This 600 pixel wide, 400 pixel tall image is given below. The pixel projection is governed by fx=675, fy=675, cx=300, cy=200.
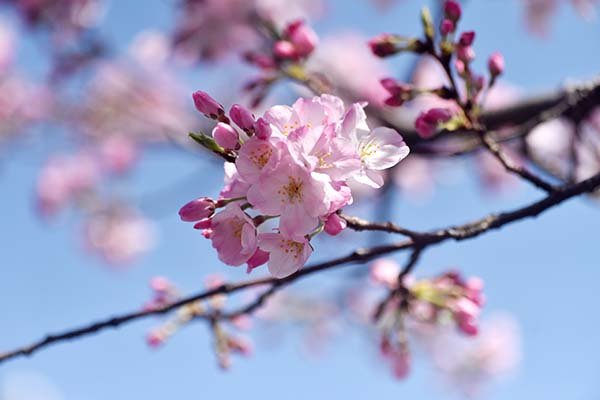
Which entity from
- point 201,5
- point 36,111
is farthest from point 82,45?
point 36,111

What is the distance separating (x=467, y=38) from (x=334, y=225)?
66 cm

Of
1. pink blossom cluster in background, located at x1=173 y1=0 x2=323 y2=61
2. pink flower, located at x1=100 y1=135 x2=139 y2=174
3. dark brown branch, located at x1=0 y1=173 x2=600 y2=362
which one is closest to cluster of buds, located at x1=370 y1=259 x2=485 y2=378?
dark brown branch, located at x1=0 y1=173 x2=600 y2=362

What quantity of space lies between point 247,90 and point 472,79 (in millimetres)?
796

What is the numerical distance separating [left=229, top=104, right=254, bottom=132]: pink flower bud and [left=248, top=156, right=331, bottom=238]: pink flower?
0.12m

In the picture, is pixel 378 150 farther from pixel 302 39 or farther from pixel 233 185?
pixel 302 39

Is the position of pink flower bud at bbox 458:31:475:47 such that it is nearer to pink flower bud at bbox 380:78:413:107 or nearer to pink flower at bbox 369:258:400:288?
pink flower bud at bbox 380:78:413:107

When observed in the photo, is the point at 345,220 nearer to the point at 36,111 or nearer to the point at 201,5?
the point at 201,5

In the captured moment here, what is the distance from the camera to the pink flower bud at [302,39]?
1.99m

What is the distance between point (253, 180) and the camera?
1017 millimetres

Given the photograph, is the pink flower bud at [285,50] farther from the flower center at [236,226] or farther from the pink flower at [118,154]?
the pink flower at [118,154]

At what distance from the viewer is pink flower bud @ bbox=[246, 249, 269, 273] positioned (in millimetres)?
1106

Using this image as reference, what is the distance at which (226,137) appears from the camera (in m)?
1.08

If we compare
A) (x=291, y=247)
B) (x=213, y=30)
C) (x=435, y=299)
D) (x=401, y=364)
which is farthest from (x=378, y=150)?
(x=213, y=30)

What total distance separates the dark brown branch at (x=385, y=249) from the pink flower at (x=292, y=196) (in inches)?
12.5
